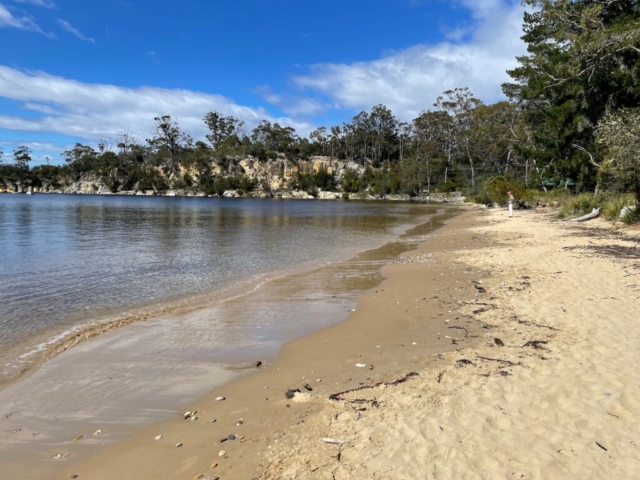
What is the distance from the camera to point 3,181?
143750 millimetres

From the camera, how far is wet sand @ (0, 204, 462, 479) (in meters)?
3.97

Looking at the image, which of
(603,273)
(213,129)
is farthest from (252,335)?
(213,129)

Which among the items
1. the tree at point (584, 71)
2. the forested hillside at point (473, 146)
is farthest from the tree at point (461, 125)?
the tree at point (584, 71)

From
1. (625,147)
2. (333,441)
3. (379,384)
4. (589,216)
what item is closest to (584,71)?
(625,147)

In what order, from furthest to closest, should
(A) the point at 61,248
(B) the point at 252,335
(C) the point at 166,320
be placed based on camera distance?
(A) the point at 61,248
(C) the point at 166,320
(B) the point at 252,335

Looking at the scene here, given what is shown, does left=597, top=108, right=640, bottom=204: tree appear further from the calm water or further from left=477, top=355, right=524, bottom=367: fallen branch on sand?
left=477, top=355, right=524, bottom=367: fallen branch on sand

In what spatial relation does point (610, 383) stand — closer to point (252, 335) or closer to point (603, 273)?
point (252, 335)

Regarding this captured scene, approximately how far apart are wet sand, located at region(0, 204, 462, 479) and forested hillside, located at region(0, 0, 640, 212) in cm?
1575

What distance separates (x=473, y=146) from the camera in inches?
3401

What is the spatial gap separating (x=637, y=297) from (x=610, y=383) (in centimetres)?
410

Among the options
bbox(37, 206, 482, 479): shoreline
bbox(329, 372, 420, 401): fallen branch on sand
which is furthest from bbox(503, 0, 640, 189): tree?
bbox(329, 372, 420, 401): fallen branch on sand

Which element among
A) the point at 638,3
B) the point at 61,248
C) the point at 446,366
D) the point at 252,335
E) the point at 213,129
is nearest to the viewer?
the point at 446,366

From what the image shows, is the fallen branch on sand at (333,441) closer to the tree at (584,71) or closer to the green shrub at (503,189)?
the tree at (584,71)

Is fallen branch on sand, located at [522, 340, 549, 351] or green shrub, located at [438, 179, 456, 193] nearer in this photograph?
fallen branch on sand, located at [522, 340, 549, 351]
